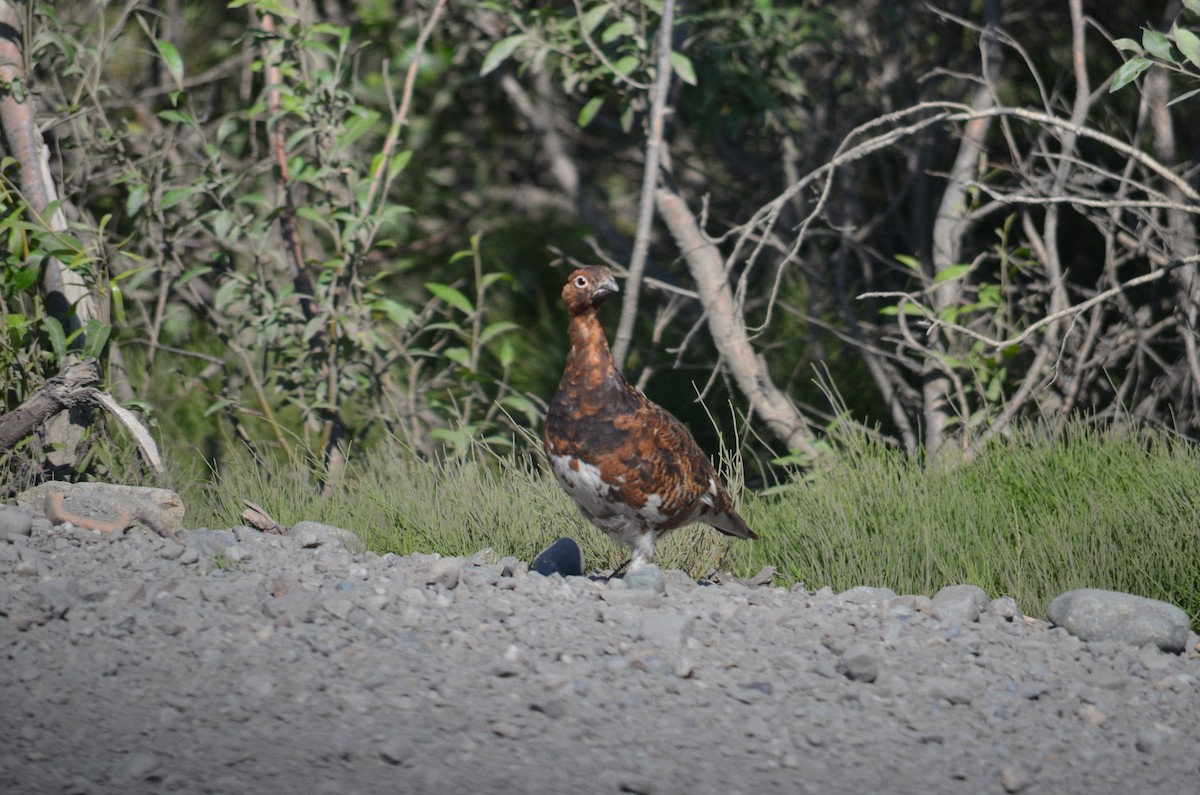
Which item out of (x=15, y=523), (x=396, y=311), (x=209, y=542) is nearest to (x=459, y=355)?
(x=396, y=311)

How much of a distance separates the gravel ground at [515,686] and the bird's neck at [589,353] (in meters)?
0.65

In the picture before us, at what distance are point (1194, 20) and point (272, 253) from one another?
14.6 ft

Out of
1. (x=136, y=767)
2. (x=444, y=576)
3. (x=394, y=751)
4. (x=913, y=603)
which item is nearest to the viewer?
(x=136, y=767)

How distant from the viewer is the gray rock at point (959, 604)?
3.82 m

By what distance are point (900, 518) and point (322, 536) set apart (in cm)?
193

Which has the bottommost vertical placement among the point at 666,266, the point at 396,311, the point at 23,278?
the point at 666,266

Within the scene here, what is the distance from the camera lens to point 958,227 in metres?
5.95

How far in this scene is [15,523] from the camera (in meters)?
3.68

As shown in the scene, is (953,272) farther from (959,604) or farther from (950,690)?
(950,690)

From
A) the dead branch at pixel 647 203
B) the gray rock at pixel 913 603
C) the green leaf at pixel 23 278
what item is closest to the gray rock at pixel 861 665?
the gray rock at pixel 913 603

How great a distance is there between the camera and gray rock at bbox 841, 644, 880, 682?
320cm

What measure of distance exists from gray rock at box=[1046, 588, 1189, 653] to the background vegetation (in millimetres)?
282

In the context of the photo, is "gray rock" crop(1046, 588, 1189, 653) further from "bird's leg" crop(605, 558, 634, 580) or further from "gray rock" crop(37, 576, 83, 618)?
"gray rock" crop(37, 576, 83, 618)

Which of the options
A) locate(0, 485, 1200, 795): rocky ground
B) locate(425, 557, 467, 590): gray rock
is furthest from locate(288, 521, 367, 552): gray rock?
locate(425, 557, 467, 590): gray rock
